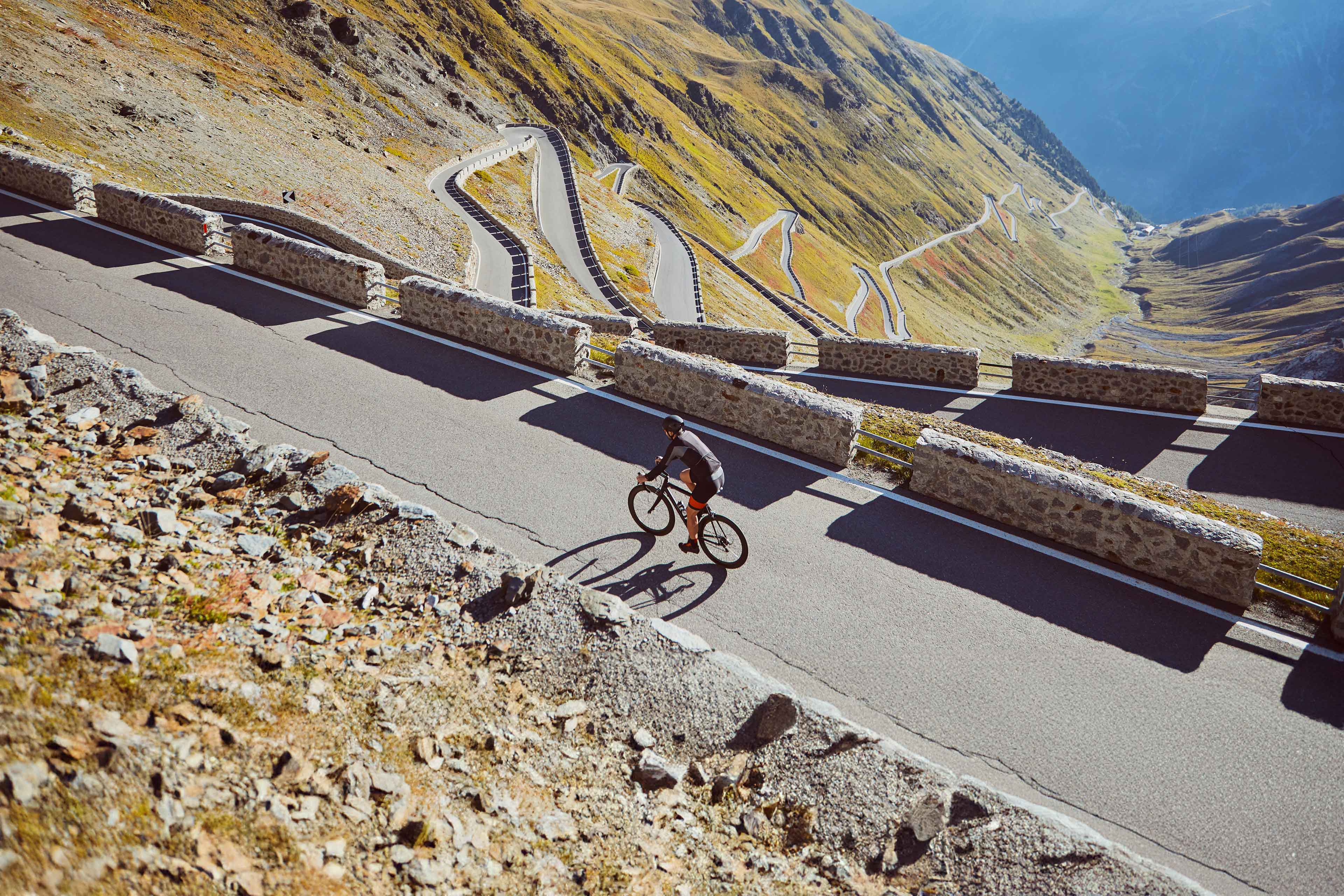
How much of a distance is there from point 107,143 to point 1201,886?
40.3m

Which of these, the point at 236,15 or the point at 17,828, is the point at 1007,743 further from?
the point at 236,15

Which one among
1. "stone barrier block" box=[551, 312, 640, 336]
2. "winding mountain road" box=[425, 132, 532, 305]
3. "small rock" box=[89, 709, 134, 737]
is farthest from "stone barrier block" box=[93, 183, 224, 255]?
"small rock" box=[89, 709, 134, 737]

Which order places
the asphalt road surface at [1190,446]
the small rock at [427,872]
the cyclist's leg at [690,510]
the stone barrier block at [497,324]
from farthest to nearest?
1. the stone barrier block at [497,324]
2. the asphalt road surface at [1190,446]
3. the cyclist's leg at [690,510]
4. the small rock at [427,872]

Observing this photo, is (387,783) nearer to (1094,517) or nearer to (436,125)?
(1094,517)

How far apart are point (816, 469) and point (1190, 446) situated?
10.2m

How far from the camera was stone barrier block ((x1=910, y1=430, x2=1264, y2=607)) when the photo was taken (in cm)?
887

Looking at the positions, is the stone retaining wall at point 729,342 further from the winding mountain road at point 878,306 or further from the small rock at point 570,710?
the winding mountain road at point 878,306

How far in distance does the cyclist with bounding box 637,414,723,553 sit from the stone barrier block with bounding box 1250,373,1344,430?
1479 cm

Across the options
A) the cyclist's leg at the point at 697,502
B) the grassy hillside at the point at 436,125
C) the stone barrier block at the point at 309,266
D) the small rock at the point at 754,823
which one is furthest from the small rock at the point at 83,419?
the grassy hillside at the point at 436,125

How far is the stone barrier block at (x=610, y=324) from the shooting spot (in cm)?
2681

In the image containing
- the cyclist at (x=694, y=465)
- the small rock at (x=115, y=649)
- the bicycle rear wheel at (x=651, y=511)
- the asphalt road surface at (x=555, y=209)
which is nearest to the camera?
the small rock at (x=115, y=649)

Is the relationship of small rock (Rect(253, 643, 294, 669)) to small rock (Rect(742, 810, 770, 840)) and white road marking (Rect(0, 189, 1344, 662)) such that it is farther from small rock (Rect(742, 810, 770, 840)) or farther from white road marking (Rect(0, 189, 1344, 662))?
white road marking (Rect(0, 189, 1344, 662))

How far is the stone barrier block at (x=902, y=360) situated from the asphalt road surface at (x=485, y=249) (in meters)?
18.9

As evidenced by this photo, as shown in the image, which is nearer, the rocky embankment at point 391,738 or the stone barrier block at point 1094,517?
the rocky embankment at point 391,738
